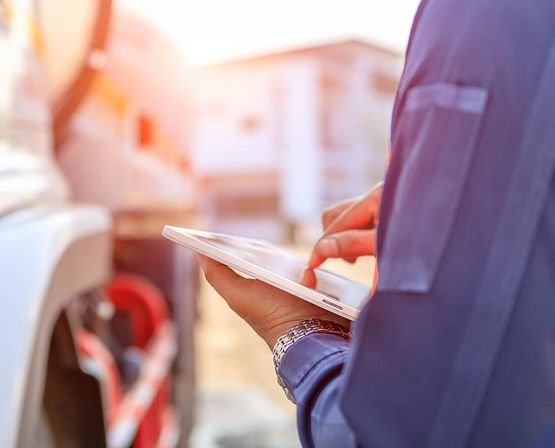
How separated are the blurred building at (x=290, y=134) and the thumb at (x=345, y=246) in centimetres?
1031

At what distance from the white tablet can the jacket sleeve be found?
0.16ft

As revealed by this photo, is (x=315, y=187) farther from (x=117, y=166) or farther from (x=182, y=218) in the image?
(x=117, y=166)

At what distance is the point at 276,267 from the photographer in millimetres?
1209

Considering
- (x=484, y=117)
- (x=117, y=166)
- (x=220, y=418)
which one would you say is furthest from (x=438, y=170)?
(x=220, y=418)

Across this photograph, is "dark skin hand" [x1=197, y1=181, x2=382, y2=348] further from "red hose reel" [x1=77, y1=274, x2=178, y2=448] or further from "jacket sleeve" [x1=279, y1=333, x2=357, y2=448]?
"red hose reel" [x1=77, y1=274, x2=178, y2=448]

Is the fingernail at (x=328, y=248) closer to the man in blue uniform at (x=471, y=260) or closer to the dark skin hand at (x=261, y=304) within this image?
the dark skin hand at (x=261, y=304)

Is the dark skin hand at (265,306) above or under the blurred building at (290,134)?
above

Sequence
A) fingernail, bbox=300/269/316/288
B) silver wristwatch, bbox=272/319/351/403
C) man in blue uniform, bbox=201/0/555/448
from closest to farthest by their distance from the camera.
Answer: man in blue uniform, bbox=201/0/555/448
silver wristwatch, bbox=272/319/351/403
fingernail, bbox=300/269/316/288

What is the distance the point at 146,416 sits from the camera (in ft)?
9.70

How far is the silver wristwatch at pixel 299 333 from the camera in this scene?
37.4 inches

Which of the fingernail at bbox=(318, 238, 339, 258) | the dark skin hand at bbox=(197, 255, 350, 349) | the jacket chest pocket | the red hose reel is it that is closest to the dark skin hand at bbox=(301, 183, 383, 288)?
the fingernail at bbox=(318, 238, 339, 258)

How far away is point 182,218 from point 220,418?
128 centimetres

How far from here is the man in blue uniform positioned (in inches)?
29.4

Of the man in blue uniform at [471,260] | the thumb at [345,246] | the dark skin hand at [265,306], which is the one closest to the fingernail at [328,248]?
the thumb at [345,246]
